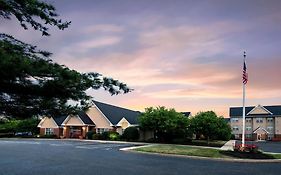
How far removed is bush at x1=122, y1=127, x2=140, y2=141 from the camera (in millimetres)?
Answer: 46625

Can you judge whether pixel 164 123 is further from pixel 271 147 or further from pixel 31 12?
pixel 31 12

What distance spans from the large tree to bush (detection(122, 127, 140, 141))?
1545 inches

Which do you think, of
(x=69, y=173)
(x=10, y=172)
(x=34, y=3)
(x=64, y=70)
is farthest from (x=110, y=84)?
(x=10, y=172)

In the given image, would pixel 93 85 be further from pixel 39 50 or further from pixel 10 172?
pixel 10 172

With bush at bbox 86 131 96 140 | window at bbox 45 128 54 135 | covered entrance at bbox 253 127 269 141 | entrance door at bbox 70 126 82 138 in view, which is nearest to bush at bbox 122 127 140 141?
bush at bbox 86 131 96 140

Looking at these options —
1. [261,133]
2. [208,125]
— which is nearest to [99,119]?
[208,125]

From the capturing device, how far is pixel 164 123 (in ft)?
142

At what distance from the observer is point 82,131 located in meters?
53.8

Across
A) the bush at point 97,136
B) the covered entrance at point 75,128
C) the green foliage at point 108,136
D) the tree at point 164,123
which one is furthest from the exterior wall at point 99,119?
the tree at point 164,123

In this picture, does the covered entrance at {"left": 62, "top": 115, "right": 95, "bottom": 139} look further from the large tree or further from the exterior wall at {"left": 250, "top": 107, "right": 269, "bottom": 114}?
the exterior wall at {"left": 250, "top": 107, "right": 269, "bottom": 114}

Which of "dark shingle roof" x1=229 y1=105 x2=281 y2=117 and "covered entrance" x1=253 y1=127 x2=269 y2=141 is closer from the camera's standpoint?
"covered entrance" x1=253 y1=127 x2=269 y2=141

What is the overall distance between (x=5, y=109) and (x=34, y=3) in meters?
2.49

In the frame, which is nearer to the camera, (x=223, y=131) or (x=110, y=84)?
(x=110, y=84)

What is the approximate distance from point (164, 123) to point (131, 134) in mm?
6158
